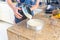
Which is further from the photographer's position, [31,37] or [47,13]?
[47,13]

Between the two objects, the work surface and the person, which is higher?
the person

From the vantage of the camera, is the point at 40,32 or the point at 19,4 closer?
the point at 40,32

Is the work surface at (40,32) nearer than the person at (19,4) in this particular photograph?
Yes

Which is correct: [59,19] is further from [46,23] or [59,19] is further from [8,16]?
[8,16]

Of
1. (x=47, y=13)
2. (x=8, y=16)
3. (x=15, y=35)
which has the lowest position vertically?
(x=8, y=16)

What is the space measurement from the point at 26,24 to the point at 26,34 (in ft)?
0.61

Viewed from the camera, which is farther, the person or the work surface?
the person

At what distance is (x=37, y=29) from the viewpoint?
1.20 metres

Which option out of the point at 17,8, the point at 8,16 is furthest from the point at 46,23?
the point at 8,16

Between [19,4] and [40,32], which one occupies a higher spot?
[19,4]

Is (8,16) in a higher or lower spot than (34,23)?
lower

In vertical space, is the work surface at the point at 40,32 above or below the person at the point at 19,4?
below

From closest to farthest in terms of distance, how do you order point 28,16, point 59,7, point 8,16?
point 28,16 → point 59,7 → point 8,16

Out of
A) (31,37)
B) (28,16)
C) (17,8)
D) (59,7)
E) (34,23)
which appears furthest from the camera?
(59,7)
